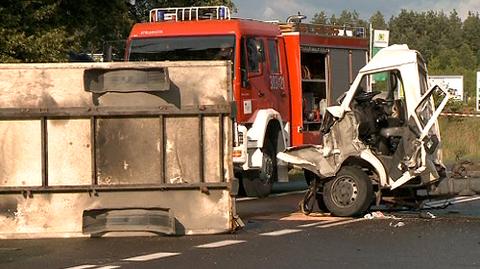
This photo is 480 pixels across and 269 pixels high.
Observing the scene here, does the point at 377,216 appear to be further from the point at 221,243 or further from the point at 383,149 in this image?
the point at 221,243

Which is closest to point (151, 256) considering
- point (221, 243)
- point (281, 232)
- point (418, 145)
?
point (221, 243)

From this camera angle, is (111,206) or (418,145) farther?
(418,145)

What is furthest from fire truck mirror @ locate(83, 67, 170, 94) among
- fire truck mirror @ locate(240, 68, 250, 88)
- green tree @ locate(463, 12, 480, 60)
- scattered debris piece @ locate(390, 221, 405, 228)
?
green tree @ locate(463, 12, 480, 60)

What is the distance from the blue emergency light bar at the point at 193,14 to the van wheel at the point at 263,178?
2.66 meters

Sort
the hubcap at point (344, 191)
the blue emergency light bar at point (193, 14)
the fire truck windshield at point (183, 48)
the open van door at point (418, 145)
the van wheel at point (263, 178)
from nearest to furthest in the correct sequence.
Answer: the open van door at point (418, 145)
the hubcap at point (344, 191)
the fire truck windshield at point (183, 48)
the van wheel at point (263, 178)
the blue emergency light bar at point (193, 14)

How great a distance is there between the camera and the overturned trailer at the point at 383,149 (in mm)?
12055

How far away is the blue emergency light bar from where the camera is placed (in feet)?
55.5

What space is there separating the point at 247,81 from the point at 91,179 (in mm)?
5669

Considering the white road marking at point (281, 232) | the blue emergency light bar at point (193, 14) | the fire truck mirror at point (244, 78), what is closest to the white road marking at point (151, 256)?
the white road marking at point (281, 232)

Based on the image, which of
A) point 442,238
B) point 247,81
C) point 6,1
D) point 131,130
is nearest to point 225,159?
point 131,130

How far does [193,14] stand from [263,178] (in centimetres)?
351

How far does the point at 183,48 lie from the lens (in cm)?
1602

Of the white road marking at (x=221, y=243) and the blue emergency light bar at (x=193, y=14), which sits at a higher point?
the blue emergency light bar at (x=193, y=14)

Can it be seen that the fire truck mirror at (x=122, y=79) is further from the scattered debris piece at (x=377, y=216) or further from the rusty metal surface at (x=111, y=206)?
the scattered debris piece at (x=377, y=216)
